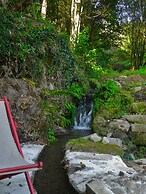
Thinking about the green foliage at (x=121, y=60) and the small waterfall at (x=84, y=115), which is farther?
the green foliage at (x=121, y=60)

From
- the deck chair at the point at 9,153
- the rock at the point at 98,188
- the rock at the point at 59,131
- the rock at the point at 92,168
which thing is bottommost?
the rock at the point at 59,131

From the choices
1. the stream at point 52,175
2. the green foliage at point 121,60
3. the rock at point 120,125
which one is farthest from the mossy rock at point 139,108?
the green foliage at point 121,60

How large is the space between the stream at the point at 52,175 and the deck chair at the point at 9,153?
0.74 meters

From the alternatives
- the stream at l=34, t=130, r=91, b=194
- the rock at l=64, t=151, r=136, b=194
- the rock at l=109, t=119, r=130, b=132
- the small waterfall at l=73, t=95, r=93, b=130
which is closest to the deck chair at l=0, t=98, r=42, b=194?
the stream at l=34, t=130, r=91, b=194

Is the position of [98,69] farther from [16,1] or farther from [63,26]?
[16,1]

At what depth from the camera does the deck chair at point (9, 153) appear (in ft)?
5.94

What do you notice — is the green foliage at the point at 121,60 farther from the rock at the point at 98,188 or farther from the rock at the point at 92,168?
the rock at the point at 98,188

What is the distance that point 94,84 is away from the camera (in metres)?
8.27

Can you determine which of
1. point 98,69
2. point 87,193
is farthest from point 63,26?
point 87,193

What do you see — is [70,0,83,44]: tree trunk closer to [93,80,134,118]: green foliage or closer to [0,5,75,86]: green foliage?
[0,5,75,86]: green foliage

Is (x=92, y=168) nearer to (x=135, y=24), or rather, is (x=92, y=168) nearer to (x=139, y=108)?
(x=139, y=108)

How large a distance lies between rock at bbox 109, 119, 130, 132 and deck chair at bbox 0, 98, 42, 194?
3.45 m

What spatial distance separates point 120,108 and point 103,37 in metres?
8.38

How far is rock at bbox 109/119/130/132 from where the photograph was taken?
17.9 ft
